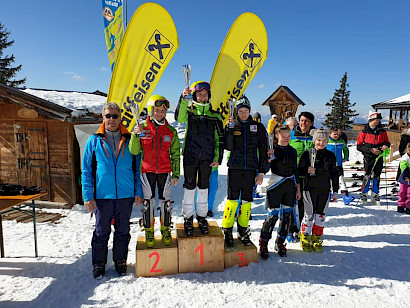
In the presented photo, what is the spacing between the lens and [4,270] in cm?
384

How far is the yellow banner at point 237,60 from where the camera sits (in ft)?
22.3

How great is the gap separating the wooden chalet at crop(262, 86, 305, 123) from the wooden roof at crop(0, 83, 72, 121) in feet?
34.6

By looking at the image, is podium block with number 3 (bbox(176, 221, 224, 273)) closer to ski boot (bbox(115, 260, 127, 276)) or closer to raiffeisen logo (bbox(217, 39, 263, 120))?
ski boot (bbox(115, 260, 127, 276))

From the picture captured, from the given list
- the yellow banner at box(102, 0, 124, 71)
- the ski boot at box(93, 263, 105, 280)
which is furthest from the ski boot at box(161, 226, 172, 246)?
the yellow banner at box(102, 0, 124, 71)

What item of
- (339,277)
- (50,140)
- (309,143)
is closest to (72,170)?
(50,140)

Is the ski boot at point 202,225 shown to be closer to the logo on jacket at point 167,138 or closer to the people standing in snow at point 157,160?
the people standing in snow at point 157,160

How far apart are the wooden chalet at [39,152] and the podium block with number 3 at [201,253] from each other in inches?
195

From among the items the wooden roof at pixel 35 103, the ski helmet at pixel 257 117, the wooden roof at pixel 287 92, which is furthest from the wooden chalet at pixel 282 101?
the wooden roof at pixel 35 103

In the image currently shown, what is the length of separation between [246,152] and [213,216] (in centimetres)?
319

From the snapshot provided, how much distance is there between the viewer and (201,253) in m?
3.69

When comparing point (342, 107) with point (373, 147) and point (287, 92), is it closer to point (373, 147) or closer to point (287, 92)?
point (287, 92)

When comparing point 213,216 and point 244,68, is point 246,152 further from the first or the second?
point 244,68

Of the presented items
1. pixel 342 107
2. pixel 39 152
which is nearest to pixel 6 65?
pixel 39 152

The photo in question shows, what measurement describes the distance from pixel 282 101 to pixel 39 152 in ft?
38.3
